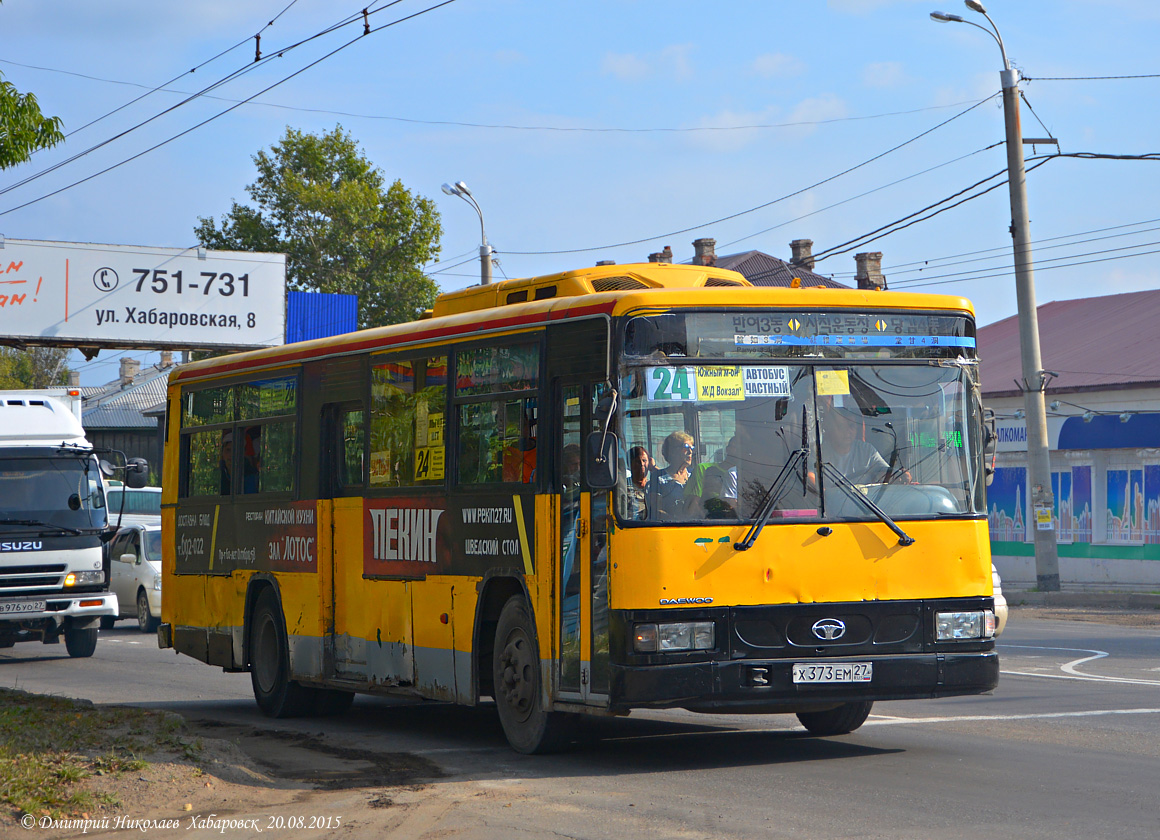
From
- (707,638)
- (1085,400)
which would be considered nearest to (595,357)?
(707,638)

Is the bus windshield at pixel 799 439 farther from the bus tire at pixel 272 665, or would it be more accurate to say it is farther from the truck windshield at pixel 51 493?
the truck windshield at pixel 51 493

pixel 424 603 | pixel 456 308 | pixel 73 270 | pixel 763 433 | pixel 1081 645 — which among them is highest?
pixel 73 270

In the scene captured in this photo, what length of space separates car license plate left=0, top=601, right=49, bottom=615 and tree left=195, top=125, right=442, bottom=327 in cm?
4143

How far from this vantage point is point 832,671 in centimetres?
864

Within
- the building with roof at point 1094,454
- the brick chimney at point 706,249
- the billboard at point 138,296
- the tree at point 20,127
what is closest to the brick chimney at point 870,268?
the brick chimney at point 706,249

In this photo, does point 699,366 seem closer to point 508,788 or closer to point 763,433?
point 763,433

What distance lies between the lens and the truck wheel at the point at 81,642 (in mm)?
20109

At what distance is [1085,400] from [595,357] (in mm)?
25825

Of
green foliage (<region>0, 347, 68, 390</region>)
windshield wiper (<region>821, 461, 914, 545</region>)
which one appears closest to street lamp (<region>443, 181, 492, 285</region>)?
windshield wiper (<region>821, 461, 914, 545</region>)

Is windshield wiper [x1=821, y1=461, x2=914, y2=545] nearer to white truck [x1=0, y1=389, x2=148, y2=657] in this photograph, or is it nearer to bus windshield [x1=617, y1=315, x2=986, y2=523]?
bus windshield [x1=617, y1=315, x2=986, y2=523]

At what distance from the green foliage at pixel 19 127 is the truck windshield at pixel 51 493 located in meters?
8.17

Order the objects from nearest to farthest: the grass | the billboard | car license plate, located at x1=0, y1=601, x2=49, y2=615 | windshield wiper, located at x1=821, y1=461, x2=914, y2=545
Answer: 1. the grass
2. windshield wiper, located at x1=821, y1=461, x2=914, y2=545
3. car license plate, located at x1=0, y1=601, x2=49, y2=615
4. the billboard

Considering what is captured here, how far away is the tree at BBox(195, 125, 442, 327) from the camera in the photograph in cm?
6081

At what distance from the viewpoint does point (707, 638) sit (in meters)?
8.49
